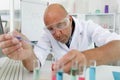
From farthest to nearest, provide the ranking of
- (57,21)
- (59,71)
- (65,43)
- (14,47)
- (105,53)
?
(65,43), (57,21), (105,53), (14,47), (59,71)

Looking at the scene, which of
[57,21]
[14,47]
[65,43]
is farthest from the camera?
→ [65,43]

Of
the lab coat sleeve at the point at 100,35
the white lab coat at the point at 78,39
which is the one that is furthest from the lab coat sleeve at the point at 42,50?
the lab coat sleeve at the point at 100,35

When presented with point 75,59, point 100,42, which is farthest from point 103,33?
point 75,59

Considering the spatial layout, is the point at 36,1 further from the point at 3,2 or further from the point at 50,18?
the point at 50,18

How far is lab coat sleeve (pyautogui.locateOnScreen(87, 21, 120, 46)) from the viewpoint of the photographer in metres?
1.10

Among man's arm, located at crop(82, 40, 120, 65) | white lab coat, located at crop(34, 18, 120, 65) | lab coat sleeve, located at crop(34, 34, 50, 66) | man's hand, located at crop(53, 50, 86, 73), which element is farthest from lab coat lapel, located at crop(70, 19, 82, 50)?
man's hand, located at crop(53, 50, 86, 73)

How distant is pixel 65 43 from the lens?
4.12ft

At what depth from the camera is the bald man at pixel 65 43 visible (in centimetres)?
76

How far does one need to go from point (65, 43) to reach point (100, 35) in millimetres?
224

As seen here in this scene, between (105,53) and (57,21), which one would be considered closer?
(105,53)

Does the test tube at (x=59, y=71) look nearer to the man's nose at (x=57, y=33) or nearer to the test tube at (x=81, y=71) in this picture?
the test tube at (x=81, y=71)

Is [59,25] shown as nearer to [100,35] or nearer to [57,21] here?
[57,21]

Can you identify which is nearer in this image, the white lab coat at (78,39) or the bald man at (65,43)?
the bald man at (65,43)

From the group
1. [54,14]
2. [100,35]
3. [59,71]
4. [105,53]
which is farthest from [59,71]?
[100,35]
